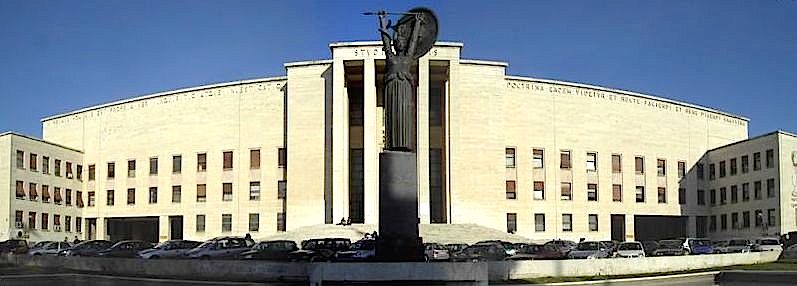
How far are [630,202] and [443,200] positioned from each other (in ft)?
60.5

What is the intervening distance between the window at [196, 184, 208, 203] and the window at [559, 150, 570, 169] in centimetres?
2987

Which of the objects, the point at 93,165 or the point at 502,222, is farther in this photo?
the point at 93,165

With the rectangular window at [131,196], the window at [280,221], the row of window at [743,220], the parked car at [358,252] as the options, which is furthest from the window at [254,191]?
the row of window at [743,220]

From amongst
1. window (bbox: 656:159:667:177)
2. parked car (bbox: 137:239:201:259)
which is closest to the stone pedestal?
parked car (bbox: 137:239:201:259)

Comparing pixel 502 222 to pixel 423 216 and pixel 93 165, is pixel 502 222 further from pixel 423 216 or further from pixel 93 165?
pixel 93 165

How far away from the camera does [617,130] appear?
244ft

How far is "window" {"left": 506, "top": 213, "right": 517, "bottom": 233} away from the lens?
68.8 m

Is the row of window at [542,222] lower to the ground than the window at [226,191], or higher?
lower

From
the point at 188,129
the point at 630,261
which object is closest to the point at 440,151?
the point at 188,129

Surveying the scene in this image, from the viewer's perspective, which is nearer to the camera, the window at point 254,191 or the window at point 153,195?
the window at point 254,191

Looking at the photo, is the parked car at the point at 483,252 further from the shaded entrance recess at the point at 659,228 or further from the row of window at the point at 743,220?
the shaded entrance recess at the point at 659,228

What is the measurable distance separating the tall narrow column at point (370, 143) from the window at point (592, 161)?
19.1 metres

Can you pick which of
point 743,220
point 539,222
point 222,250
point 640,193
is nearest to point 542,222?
point 539,222

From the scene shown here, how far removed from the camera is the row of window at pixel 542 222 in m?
69.0
